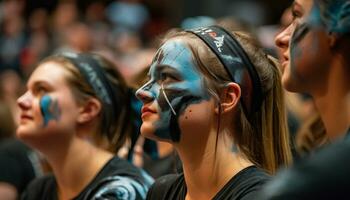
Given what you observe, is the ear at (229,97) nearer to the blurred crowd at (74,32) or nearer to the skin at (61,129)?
the skin at (61,129)

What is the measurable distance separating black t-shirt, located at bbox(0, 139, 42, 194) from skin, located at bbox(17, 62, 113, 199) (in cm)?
77

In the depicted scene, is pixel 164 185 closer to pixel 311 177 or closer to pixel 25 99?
pixel 25 99

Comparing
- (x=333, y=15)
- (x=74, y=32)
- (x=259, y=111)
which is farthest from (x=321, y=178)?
(x=74, y=32)

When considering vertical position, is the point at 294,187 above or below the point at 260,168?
above

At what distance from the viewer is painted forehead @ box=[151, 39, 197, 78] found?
2576 millimetres

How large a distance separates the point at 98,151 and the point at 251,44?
107 cm

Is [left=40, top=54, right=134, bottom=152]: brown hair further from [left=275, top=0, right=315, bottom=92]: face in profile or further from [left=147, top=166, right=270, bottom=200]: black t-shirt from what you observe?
[left=275, top=0, right=315, bottom=92]: face in profile

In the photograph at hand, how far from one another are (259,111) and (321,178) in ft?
4.71

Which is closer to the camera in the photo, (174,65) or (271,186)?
(271,186)

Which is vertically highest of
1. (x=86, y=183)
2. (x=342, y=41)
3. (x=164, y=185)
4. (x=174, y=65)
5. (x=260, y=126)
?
(x=342, y=41)

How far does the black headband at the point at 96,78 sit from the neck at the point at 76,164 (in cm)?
23

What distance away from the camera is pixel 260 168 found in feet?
8.52

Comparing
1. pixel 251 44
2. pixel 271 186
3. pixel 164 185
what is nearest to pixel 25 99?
pixel 164 185

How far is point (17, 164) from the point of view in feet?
13.9
